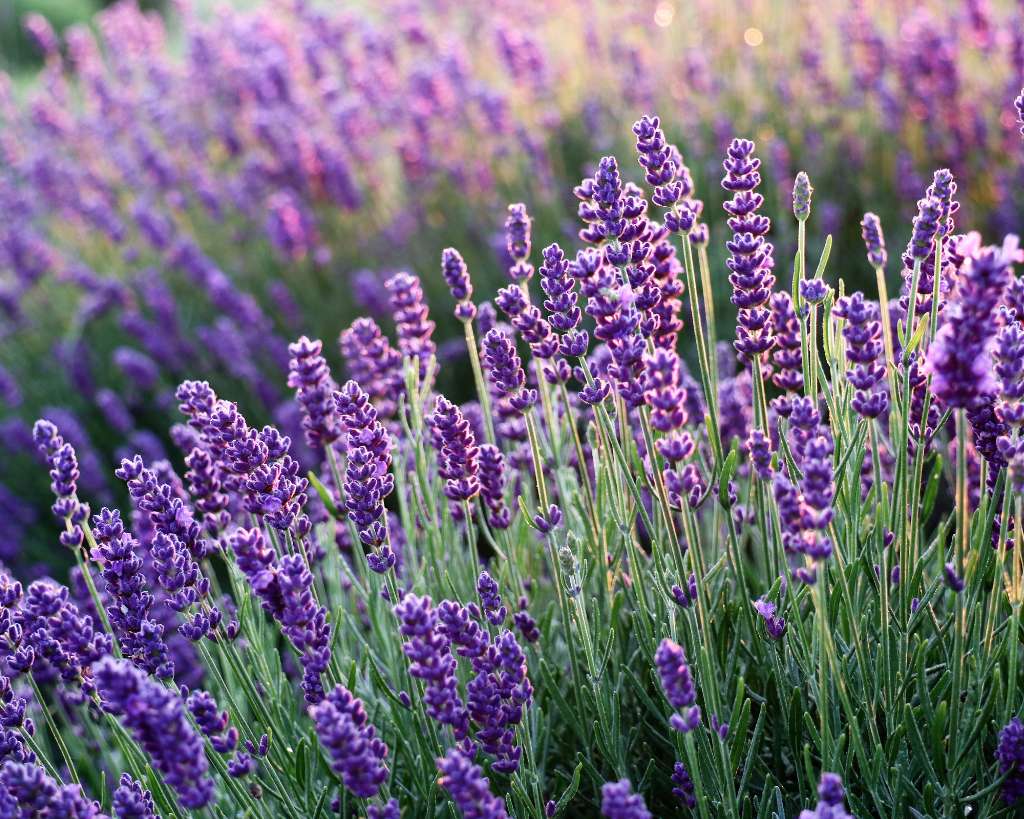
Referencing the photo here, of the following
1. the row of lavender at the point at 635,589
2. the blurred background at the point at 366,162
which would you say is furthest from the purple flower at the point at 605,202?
the blurred background at the point at 366,162

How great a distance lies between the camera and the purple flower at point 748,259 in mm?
1901

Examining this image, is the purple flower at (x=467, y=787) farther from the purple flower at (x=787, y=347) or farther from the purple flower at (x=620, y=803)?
the purple flower at (x=787, y=347)

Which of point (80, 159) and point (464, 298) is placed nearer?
point (464, 298)

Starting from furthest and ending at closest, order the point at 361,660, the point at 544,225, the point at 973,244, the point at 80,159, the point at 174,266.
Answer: the point at 80,159, the point at 174,266, the point at 544,225, the point at 361,660, the point at 973,244

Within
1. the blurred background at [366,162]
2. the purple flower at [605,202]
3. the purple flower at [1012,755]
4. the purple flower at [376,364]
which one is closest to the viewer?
the purple flower at [1012,755]

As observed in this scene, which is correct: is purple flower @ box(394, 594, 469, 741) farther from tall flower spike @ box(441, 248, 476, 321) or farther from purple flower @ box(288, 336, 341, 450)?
tall flower spike @ box(441, 248, 476, 321)

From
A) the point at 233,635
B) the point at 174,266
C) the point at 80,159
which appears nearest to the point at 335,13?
the point at 80,159

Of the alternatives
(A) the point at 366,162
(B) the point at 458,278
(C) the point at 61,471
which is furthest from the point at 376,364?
(A) the point at 366,162

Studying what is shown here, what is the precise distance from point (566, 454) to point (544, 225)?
3147mm

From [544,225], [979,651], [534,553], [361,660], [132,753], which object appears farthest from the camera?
[544,225]

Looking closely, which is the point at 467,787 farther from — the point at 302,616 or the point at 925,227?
the point at 925,227

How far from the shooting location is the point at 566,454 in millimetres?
2621

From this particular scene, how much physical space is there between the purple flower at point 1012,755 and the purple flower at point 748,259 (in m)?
0.72

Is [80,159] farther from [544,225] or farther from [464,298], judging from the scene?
[464,298]
